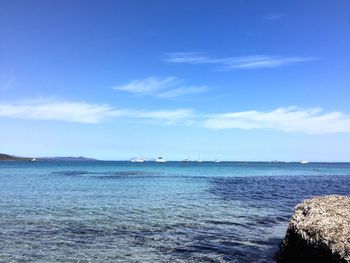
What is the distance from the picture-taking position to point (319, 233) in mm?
13516

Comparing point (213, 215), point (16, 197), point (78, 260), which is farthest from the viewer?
point (16, 197)

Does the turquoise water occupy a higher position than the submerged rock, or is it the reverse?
the submerged rock

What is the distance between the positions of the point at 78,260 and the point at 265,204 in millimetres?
23177

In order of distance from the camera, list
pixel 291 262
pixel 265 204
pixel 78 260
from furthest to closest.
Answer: pixel 265 204
pixel 78 260
pixel 291 262

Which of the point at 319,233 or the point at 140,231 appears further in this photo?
the point at 140,231

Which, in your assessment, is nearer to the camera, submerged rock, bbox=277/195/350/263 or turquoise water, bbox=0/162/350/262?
submerged rock, bbox=277/195/350/263

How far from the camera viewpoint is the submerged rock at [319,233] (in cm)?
1253

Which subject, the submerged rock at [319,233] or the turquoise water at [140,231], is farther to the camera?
the turquoise water at [140,231]

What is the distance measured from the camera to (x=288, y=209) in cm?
3362

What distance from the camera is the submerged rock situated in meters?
12.5

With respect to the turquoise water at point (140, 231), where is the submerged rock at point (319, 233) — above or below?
above

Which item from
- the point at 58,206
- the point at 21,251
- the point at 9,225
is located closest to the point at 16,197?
the point at 58,206

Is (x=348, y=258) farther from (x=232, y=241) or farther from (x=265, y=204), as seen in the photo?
(x=265, y=204)

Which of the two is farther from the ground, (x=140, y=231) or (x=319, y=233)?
(x=319, y=233)
